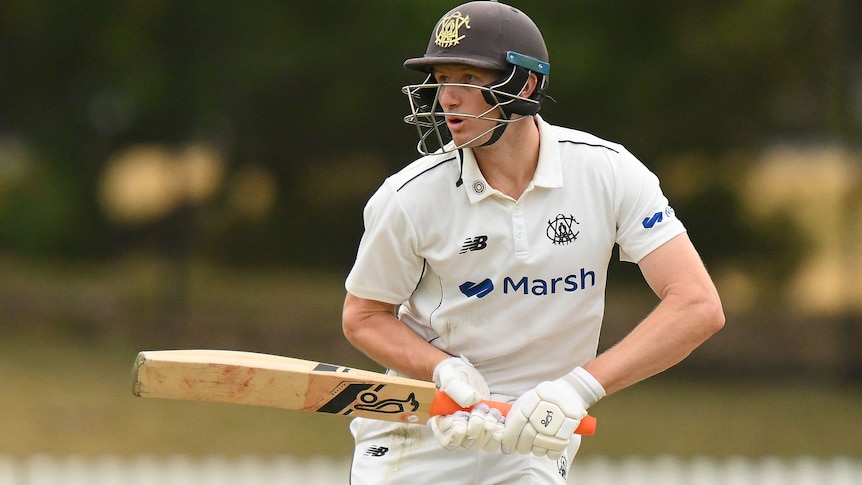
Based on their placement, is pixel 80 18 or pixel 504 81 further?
pixel 80 18

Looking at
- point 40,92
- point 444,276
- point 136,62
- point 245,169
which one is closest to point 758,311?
point 245,169

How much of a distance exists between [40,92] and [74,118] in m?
0.37

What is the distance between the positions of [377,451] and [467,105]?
2.92 ft

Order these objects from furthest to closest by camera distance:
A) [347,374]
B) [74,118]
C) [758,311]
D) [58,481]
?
[74,118]
[758,311]
[58,481]
[347,374]

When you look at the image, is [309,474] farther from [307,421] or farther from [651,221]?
[651,221]

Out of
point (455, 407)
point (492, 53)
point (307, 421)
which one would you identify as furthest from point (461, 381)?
point (307, 421)

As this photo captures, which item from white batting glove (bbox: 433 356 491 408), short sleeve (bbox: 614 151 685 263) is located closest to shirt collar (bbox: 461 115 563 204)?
short sleeve (bbox: 614 151 685 263)

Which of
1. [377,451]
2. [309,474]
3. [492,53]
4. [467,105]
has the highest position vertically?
[492,53]

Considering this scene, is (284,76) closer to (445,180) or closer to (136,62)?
(136,62)

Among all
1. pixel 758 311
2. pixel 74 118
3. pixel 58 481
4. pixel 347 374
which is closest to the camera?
pixel 347 374

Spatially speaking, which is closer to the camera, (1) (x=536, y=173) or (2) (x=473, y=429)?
(2) (x=473, y=429)

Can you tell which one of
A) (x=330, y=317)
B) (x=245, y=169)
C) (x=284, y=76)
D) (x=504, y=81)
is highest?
(x=504, y=81)

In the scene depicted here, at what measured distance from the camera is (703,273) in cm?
293

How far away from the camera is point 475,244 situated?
2.97 metres
